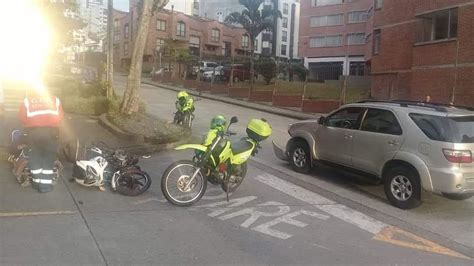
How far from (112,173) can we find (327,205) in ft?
10.7

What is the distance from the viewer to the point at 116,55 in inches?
2896

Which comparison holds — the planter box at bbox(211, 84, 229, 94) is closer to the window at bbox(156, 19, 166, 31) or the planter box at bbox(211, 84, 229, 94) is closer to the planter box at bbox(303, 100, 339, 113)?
the planter box at bbox(303, 100, 339, 113)

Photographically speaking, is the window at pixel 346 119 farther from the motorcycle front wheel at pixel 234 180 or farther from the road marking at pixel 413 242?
the road marking at pixel 413 242

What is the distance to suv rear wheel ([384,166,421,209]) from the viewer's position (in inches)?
306

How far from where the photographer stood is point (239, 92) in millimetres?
29906

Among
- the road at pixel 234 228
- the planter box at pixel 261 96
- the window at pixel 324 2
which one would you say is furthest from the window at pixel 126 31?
the road at pixel 234 228

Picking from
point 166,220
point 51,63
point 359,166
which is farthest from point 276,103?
point 51,63

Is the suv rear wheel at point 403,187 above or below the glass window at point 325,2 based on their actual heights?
below

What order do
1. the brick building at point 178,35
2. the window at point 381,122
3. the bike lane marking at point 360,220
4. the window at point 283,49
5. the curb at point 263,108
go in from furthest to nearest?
1. the window at point 283,49
2. the brick building at point 178,35
3. the curb at point 263,108
4. the window at point 381,122
5. the bike lane marking at point 360,220

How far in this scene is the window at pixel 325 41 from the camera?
71000mm

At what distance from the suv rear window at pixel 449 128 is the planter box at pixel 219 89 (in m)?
A: 23.9

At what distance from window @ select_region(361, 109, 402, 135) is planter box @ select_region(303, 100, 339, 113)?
1413 cm

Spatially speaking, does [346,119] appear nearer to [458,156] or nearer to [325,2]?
[458,156]

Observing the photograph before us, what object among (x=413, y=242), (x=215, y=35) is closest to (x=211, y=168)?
(x=413, y=242)
